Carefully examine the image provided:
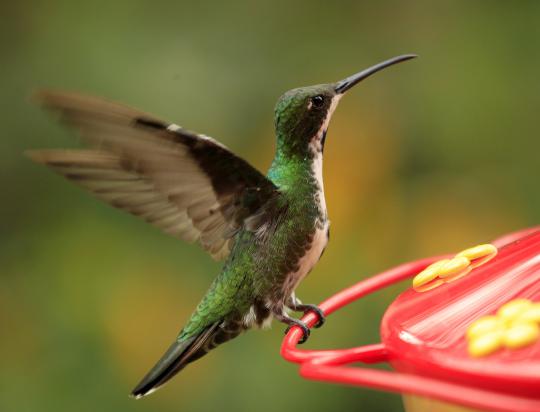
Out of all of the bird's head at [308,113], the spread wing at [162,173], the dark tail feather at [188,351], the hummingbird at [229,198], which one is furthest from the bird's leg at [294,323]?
the bird's head at [308,113]

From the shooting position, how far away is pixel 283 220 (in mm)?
2363

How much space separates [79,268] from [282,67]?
49.6 inches

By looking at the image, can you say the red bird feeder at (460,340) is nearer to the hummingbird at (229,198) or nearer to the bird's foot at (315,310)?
the bird's foot at (315,310)

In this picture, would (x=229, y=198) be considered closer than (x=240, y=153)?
Yes

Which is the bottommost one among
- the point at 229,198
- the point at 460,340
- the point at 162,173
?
the point at 460,340

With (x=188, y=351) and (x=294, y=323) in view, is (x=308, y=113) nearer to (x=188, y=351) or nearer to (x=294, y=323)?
(x=294, y=323)

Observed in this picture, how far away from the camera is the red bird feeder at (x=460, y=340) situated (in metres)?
1.38

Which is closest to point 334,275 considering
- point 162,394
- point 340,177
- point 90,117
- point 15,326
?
point 340,177

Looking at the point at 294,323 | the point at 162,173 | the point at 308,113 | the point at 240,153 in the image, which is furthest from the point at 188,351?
the point at 240,153

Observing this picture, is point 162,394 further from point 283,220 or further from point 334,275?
point 283,220

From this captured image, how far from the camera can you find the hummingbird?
2072mm

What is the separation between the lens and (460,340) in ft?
5.24

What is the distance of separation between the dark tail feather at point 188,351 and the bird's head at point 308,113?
541 millimetres

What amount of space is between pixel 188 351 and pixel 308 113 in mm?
763
